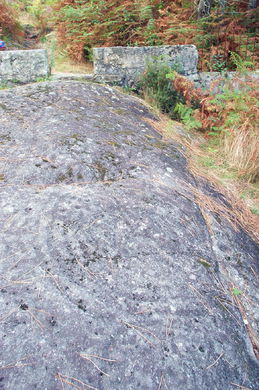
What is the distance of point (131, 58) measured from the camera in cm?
480

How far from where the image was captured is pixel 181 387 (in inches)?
53.3

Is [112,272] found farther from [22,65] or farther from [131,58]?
[131,58]

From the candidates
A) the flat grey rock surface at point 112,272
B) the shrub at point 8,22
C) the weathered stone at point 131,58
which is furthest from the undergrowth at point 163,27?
the flat grey rock surface at point 112,272

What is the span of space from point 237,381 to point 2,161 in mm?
2385

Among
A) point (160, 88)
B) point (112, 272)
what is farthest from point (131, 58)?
point (112, 272)

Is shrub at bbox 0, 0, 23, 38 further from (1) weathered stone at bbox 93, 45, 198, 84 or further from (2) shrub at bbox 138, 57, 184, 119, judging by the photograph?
(2) shrub at bbox 138, 57, 184, 119

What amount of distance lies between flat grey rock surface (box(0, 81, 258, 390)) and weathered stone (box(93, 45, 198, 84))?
2.22 metres

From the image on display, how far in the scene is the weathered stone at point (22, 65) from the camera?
441cm

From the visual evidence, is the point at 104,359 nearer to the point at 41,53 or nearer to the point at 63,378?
the point at 63,378

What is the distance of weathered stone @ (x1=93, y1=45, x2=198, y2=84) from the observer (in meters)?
4.75

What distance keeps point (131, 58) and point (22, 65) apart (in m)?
1.78

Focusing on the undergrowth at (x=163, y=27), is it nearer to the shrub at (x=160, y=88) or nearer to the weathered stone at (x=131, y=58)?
the weathered stone at (x=131, y=58)

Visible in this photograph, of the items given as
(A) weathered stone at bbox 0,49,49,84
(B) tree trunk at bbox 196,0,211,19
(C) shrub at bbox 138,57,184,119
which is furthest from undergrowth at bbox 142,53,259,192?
(B) tree trunk at bbox 196,0,211,19

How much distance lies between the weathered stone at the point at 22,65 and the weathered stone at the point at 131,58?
0.89 meters
